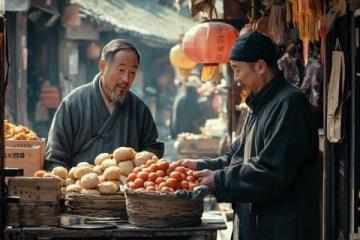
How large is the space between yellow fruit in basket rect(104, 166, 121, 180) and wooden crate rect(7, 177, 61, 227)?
53 centimetres

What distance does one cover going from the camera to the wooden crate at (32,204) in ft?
28.7

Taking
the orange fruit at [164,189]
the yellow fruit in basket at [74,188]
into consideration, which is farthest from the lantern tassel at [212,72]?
the orange fruit at [164,189]

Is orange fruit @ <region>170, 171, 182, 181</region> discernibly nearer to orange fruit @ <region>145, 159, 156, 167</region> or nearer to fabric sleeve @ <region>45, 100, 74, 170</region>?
orange fruit @ <region>145, 159, 156, 167</region>

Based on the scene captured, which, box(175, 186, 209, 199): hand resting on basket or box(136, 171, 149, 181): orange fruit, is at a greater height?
box(136, 171, 149, 181): orange fruit

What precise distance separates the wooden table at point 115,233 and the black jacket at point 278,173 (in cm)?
33

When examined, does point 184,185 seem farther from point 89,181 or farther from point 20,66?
point 20,66

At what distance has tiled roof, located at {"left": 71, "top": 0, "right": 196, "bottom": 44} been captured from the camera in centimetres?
3388

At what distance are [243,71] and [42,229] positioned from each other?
197 cm

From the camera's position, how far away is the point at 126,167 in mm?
9367

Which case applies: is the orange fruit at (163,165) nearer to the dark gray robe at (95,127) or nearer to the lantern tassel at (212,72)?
the dark gray robe at (95,127)

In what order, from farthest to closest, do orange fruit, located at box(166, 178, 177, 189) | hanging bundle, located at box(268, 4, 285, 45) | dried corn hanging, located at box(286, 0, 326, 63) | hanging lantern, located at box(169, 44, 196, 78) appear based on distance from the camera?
hanging lantern, located at box(169, 44, 196, 78) → hanging bundle, located at box(268, 4, 285, 45) → dried corn hanging, located at box(286, 0, 326, 63) → orange fruit, located at box(166, 178, 177, 189)

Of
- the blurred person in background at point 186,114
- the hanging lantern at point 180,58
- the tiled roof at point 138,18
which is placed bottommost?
the blurred person in background at point 186,114

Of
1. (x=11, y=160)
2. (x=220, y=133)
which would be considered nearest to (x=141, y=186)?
(x=11, y=160)

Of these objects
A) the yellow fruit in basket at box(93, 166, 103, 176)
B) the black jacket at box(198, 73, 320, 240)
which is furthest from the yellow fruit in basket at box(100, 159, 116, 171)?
the black jacket at box(198, 73, 320, 240)
